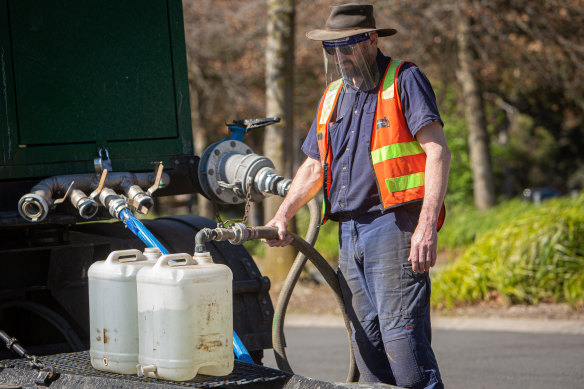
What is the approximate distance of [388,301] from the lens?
3.54 meters

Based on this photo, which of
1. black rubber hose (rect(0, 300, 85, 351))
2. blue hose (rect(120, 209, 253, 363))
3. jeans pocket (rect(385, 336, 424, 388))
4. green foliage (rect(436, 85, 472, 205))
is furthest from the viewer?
green foliage (rect(436, 85, 472, 205))

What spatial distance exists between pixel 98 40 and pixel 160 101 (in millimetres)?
458

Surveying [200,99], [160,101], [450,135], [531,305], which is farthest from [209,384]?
[200,99]

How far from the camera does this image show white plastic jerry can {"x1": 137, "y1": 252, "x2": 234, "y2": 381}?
2848 mm

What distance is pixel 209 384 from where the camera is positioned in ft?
9.48

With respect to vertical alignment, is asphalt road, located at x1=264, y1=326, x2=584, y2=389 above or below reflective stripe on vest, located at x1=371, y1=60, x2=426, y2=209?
below

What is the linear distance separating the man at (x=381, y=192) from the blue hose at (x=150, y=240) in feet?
1.68

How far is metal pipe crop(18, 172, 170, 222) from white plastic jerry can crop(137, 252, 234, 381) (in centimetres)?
88

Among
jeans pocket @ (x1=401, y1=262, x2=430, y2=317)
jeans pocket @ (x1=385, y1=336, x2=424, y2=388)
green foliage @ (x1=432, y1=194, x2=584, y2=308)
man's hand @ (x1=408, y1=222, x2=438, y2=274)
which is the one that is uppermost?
man's hand @ (x1=408, y1=222, x2=438, y2=274)

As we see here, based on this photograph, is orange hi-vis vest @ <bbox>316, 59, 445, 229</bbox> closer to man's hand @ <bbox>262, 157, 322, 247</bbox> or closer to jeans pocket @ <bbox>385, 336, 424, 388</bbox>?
man's hand @ <bbox>262, 157, 322, 247</bbox>

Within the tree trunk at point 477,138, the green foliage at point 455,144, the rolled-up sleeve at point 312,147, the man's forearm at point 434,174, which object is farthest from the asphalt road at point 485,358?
the green foliage at point 455,144

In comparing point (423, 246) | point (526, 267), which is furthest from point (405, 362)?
point (526, 267)

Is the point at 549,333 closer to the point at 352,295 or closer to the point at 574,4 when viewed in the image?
the point at 352,295

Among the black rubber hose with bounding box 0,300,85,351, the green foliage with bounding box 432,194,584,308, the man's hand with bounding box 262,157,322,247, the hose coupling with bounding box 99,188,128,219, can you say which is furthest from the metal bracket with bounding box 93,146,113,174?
the green foliage with bounding box 432,194,584,308
